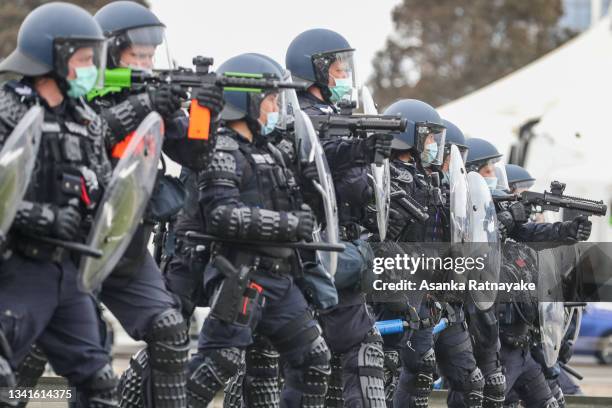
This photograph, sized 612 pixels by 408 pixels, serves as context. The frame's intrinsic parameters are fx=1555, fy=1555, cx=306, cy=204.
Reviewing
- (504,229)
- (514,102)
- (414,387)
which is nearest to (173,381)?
(414,387)

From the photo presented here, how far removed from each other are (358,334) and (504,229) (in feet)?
8.01

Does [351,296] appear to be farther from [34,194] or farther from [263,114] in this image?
[34,194]

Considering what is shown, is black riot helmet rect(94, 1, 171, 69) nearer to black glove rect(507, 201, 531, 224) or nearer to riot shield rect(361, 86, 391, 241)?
riot shield rect(361, 86, 391, 241)

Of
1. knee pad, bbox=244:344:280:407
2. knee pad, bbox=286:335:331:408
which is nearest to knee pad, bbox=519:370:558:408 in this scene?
knee pad, bbox=244:344:280:407

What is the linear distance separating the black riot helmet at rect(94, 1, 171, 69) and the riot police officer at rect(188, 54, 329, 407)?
17.5 inches

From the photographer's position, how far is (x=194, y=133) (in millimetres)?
7480

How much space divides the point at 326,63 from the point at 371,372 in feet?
6.38

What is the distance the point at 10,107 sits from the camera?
679 cm

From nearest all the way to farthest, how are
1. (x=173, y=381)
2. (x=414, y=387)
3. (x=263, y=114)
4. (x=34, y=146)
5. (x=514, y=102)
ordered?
(x=34, y=146) → (x=173, y=381) → (x=263, y=114) → (x=414, y=387) → (x=514, y=102)

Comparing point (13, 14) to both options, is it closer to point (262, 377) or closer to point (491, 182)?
point (491, 182)

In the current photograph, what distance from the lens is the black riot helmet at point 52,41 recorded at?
6949mm

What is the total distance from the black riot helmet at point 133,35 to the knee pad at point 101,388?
169 cm

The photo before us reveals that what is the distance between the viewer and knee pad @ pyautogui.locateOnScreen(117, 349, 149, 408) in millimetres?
8305

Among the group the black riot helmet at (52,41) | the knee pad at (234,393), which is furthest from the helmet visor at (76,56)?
the knee pad at (234,393)
